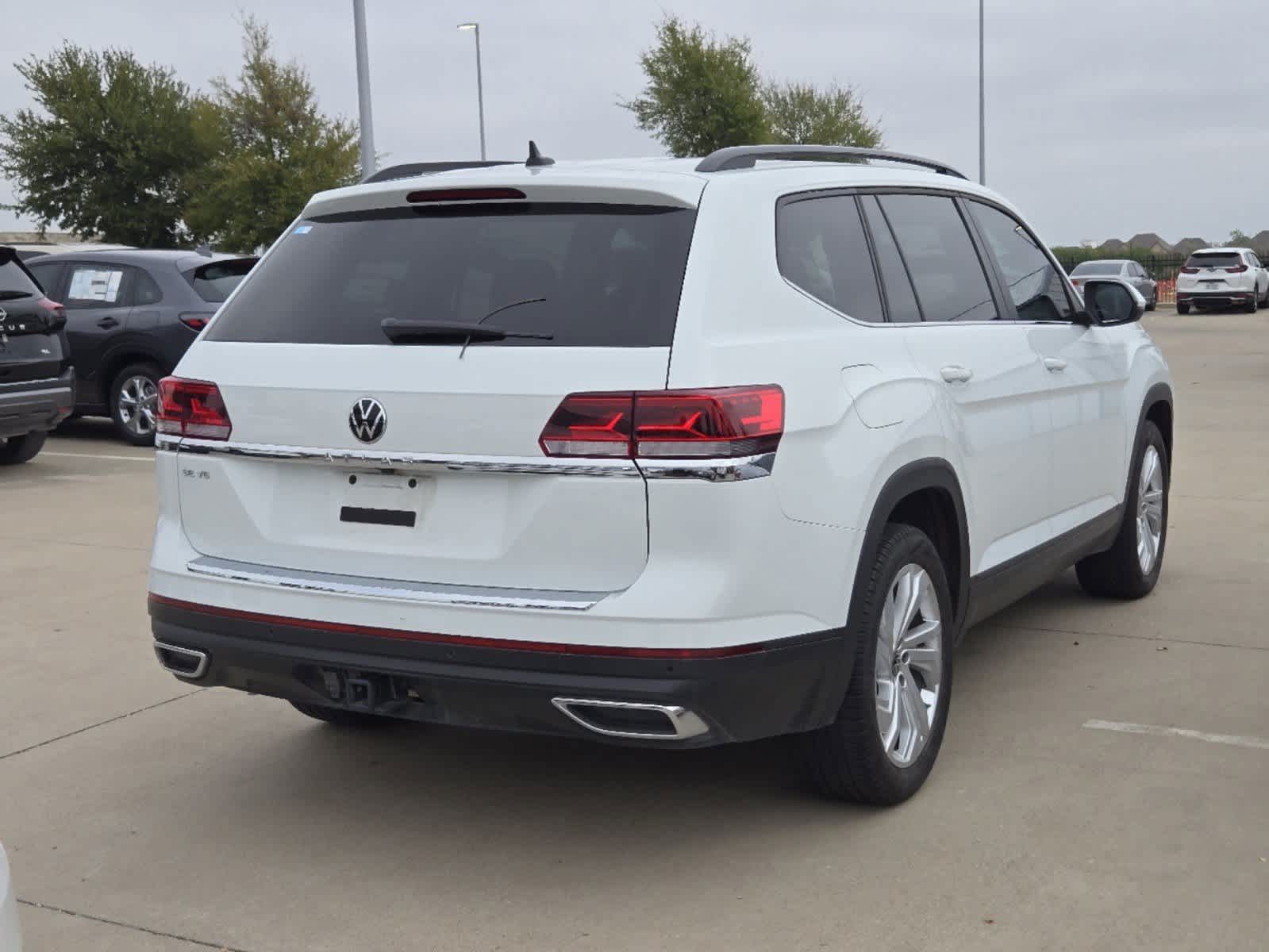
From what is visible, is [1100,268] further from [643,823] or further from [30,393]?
[643,823]

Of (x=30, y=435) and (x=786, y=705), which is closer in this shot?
(x=786, y=705)

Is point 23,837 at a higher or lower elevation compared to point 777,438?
lower

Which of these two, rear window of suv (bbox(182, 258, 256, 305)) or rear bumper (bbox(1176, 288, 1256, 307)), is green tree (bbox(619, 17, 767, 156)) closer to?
rear bumper (bbox(1176, 288, 1256, 307))

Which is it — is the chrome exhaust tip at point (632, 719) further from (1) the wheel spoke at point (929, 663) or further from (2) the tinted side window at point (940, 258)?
(2) the tinted side window at point (940, 258)

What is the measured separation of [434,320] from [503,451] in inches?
16.9

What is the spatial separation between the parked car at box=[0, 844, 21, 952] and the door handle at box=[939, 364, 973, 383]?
9.60 feet

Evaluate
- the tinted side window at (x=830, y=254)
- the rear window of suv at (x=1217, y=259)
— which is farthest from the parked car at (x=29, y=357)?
the rear window of suv at (x=1217, y=259)

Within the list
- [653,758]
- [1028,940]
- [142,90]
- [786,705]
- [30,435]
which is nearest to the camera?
[1028,940]

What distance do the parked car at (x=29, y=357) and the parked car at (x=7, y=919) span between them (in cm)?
950

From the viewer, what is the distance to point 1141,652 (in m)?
5.97

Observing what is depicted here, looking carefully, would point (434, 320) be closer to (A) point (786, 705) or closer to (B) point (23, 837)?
(A) point (786, 705)

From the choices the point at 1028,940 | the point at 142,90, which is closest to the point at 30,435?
the point at 1028,940

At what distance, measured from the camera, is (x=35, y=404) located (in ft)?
37.6

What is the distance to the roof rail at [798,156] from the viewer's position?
4.16 meters
